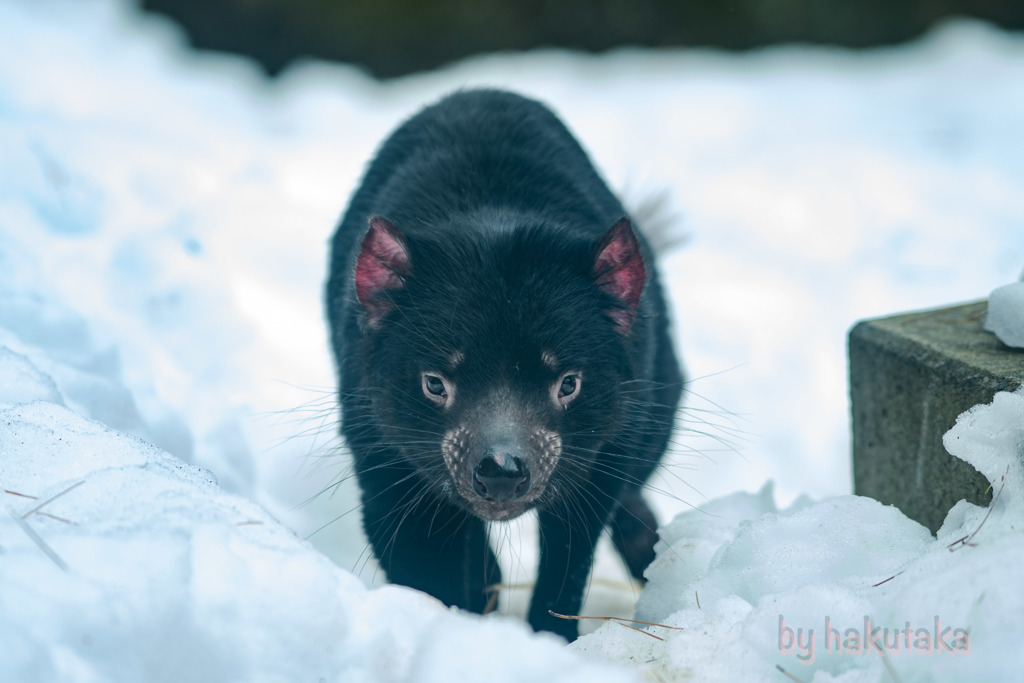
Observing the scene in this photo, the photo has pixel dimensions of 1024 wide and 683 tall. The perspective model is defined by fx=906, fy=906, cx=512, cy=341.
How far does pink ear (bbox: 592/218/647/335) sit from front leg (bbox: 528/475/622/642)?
0.48m

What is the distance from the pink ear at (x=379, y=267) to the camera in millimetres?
2338

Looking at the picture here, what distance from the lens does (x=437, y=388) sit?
232 cm

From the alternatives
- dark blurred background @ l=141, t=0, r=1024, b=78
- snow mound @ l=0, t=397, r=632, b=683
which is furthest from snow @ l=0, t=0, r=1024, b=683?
dark blurred background @ l=141, t=0, r=1024, b=78

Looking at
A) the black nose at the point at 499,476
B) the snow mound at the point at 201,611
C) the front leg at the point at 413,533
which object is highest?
the black nose at the point at 499,476

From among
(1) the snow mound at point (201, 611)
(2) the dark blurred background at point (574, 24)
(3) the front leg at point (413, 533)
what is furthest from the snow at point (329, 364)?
(2) the dark blurred background at point (574, 24)

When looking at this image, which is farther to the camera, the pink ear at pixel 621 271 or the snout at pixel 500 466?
the pink ear at pixel 621 271

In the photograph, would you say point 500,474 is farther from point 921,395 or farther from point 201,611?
point 921,395

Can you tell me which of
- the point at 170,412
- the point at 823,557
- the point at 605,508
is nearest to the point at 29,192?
the point at 170,412

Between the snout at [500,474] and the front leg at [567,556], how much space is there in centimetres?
53

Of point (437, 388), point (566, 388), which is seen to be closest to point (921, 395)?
point (566, 388)

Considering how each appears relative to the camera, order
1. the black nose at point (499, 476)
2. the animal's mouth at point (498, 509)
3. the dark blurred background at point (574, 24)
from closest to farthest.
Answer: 1. the black nose at point (499, 476)
2. the animal's mouth at point (498, 509)
3. the dark blurred background at point (574, 24)

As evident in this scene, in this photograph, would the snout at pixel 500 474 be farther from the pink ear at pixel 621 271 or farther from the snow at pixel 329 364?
the pink ear at pixel 621 271

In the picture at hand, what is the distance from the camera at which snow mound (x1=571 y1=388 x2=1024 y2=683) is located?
1.66m

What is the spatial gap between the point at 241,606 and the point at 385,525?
0.96 m
